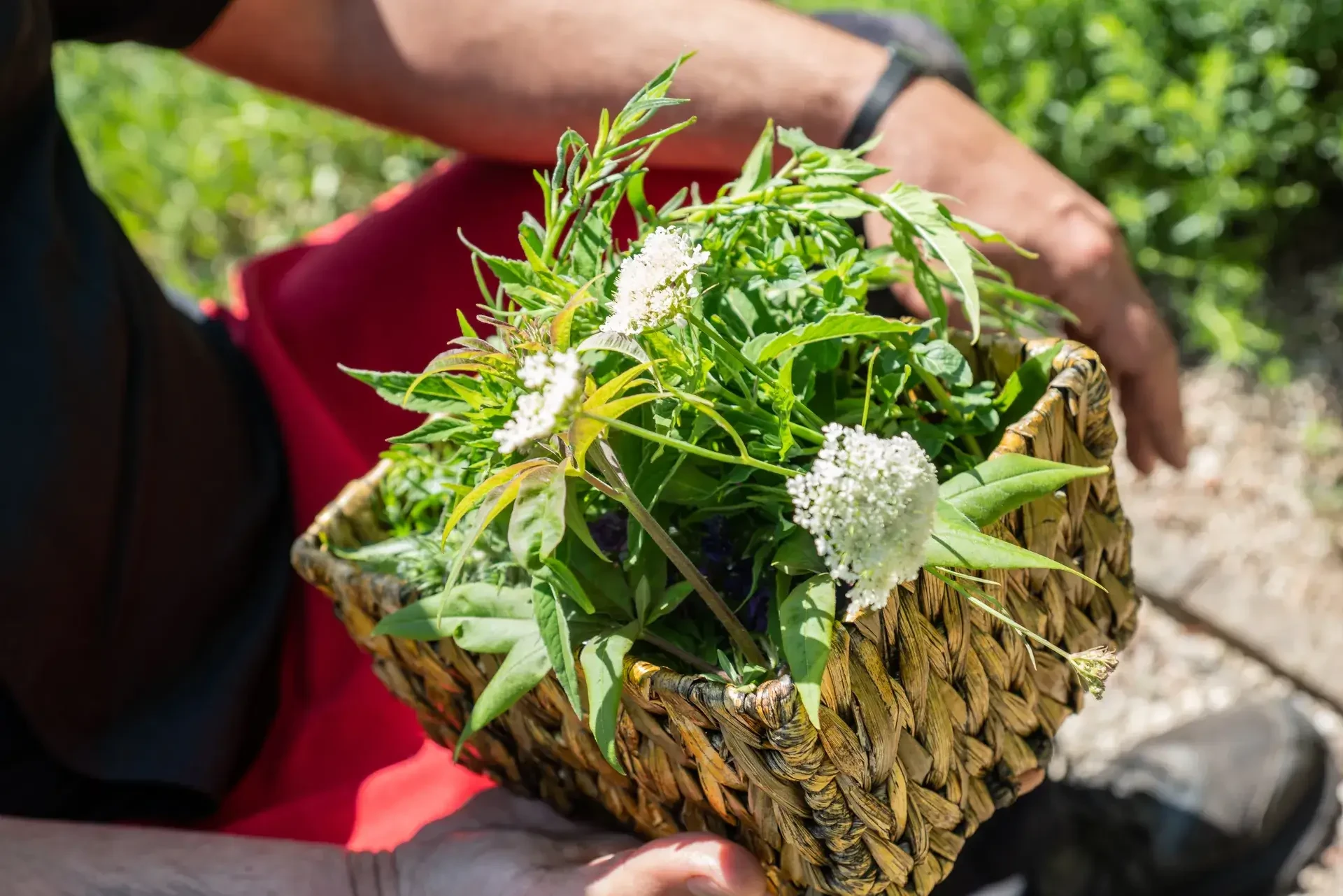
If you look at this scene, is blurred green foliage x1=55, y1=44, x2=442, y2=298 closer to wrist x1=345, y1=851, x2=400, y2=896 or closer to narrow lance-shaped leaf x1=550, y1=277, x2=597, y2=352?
wrist x1=345, y1=851, x2=400, y2=896

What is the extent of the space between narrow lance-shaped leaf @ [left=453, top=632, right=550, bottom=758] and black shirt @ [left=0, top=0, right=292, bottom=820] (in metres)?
0.51

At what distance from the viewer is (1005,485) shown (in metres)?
0.65

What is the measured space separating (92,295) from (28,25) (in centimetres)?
23

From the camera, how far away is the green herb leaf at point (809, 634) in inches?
23.1

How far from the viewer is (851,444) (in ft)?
1.84

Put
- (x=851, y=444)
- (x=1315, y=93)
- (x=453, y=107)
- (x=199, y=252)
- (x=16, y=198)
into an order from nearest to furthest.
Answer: (x=851, y=444), (x=16, y=198), (x=453, y=107), (x=1315, y=93), (x=199, y=252)

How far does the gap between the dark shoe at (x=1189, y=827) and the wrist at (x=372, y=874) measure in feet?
2.41

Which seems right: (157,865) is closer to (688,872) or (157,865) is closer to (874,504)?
(688,872)

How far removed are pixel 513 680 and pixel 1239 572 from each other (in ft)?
4.56

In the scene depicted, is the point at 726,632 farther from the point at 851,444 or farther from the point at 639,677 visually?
the point at 851,444

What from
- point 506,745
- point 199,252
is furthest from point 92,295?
point 199,252

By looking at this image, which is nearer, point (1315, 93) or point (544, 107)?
point (544, 107)

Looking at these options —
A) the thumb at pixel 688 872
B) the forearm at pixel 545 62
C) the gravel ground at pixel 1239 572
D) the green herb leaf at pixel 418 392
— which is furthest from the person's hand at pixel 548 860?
the gravel ground at pixel 1239 572

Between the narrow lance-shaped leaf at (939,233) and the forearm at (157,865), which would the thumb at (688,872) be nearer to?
the forearm at (157,865)
